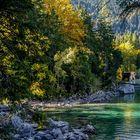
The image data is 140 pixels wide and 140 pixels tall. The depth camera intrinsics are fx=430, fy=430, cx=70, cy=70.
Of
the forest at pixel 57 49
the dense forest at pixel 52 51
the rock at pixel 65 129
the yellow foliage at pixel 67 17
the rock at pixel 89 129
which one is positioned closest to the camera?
the forest at pixel 57 49

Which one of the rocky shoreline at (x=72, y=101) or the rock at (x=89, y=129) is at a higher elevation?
the rocky shoreline at (x=72, y=101)

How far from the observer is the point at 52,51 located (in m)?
63.2

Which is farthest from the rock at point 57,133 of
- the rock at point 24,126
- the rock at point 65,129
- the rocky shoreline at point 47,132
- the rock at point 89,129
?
the rock at point 89,129

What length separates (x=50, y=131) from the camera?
108 ft

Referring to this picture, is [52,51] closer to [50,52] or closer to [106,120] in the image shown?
[50,52]

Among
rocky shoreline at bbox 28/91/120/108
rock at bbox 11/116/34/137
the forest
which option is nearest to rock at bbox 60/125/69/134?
the forest

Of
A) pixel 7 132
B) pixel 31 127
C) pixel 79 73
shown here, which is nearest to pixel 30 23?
pixel 7 132

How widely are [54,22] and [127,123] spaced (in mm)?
28596

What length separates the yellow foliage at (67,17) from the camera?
2844 inches

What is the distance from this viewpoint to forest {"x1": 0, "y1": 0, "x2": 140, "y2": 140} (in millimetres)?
10953

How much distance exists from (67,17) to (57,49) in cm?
973

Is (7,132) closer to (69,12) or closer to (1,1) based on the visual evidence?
(1,1)

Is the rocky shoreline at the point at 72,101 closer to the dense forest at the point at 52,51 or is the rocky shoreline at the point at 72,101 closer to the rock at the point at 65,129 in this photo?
the dense forest at the point at 52,51

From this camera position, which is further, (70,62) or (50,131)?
(70,62)
